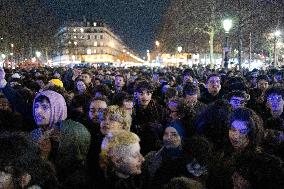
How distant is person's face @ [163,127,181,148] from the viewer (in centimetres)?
496

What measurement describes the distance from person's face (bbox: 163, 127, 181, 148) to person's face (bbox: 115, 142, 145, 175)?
1.19 m

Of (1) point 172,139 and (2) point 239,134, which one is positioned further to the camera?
(1) point 172,139

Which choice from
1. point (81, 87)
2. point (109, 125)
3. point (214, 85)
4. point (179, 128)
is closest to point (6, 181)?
point (109, 125)

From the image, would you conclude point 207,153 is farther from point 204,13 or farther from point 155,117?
point 204,13

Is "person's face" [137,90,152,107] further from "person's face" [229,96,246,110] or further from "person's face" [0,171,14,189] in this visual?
"person's face" [0,171,14,189]

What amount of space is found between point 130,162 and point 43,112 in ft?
5.27

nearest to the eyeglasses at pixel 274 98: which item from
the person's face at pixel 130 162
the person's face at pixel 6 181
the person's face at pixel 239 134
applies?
the person's face at pixel 239 134

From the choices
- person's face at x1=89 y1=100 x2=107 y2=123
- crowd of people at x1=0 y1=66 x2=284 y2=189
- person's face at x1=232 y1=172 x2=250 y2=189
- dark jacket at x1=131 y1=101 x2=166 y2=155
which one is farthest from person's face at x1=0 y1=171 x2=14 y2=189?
dark jacket at x1=131 y1=101 x2=166 y2=155

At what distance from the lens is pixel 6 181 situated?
9.81 ft

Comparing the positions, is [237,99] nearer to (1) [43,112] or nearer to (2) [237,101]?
(2) [237,101]

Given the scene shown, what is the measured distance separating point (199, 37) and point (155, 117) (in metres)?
58.8

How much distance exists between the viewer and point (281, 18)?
52.0 m

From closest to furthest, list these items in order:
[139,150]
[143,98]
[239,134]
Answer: [139,150] < [239,134] < [143,98]

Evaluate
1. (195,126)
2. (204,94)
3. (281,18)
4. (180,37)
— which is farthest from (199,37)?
(195,126)
